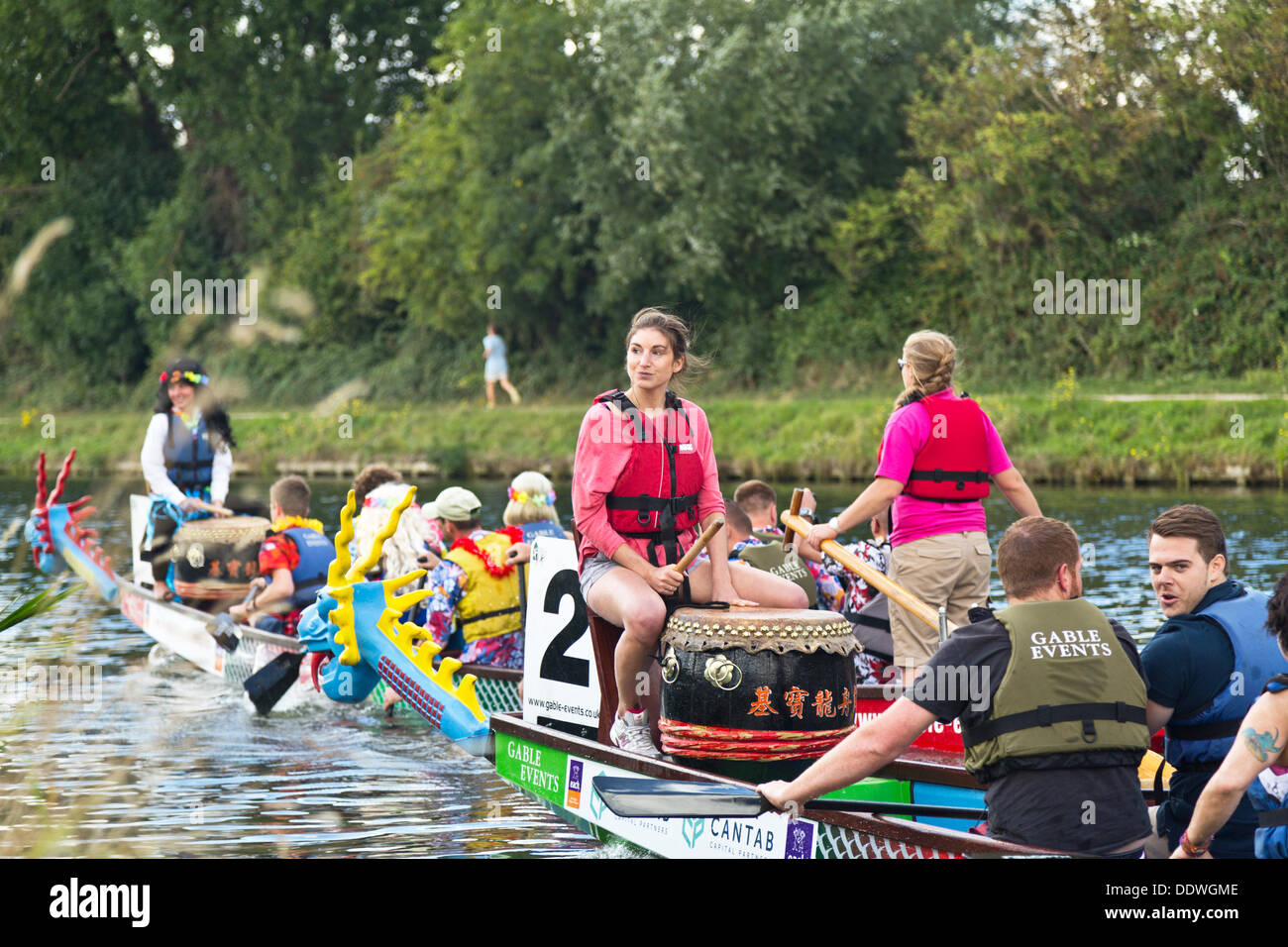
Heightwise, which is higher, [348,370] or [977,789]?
[348,370]

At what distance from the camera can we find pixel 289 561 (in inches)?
427

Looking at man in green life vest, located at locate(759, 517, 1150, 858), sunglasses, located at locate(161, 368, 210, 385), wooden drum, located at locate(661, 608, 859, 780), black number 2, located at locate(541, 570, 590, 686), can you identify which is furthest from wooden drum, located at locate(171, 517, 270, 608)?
man in green life vest, located at locate(759, 517, 1150, 858)

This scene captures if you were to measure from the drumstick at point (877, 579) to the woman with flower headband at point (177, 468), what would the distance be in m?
5.97

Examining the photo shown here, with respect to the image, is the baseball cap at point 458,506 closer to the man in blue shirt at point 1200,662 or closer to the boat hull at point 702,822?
the boat hull at point 702,822

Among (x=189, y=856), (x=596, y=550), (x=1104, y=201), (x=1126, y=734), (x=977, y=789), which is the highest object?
(x=1104, y=201)

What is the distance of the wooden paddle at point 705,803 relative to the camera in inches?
215

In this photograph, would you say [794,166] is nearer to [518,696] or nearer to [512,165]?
[512,165]

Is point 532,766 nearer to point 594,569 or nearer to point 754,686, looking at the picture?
point 594,569

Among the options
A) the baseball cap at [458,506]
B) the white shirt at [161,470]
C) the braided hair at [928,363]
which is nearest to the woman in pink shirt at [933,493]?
the braided hair at [928,363]

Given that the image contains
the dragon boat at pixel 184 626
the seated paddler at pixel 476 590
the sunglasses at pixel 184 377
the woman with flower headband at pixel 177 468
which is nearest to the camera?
the dragon boat at pixel 184 626

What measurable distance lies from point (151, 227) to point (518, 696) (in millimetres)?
33733

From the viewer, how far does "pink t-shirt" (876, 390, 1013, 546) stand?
22.6 ft

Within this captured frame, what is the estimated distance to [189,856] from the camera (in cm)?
697
